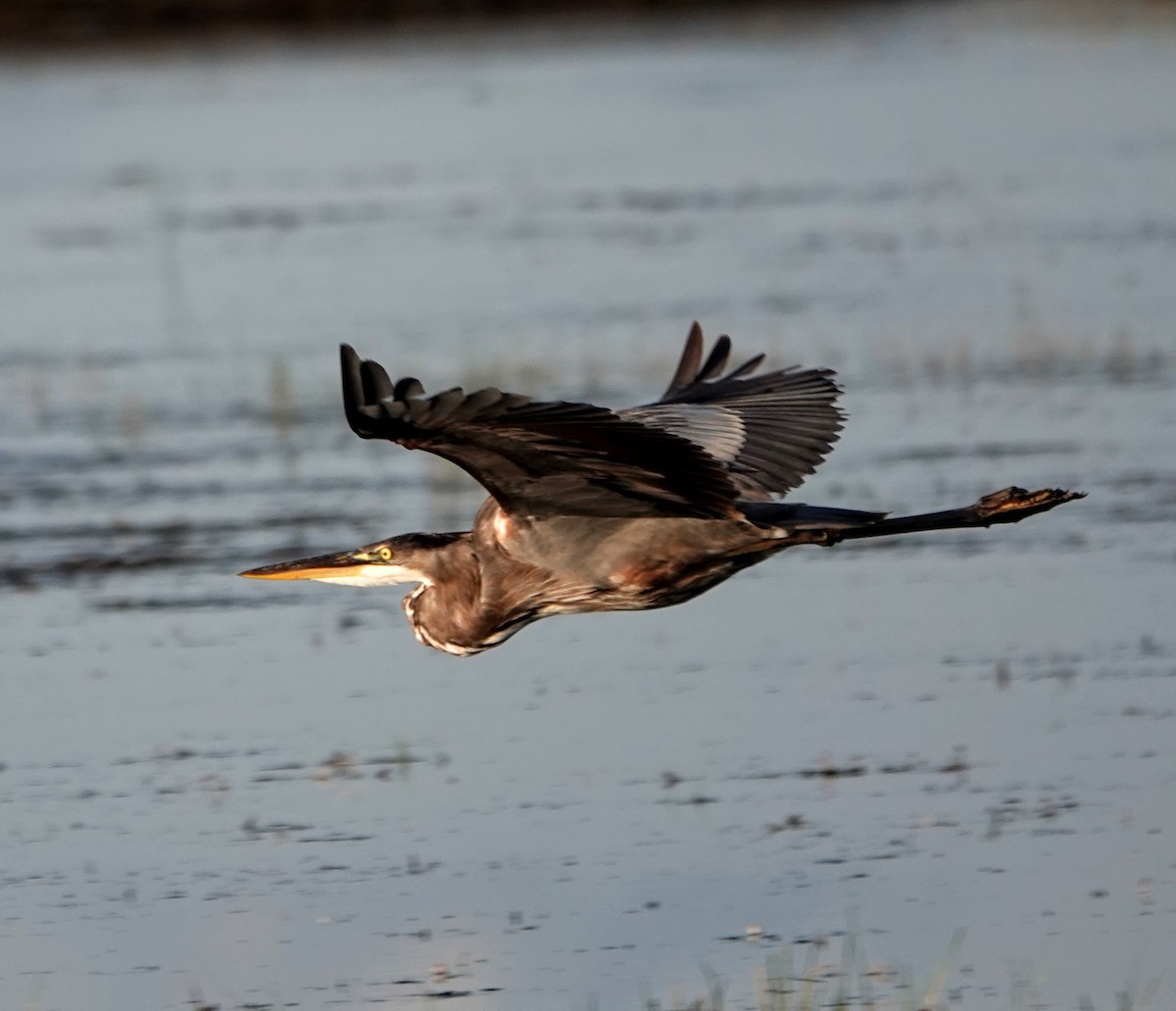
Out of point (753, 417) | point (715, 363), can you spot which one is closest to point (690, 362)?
point (715, 363)

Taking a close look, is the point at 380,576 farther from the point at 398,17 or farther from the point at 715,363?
the point at 398,17

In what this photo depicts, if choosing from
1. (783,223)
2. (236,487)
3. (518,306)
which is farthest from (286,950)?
(783,223)

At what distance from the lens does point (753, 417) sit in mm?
6688

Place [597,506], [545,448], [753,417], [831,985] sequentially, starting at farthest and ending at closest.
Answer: [753,417] < [831,985] < [597,506] < [545,448]

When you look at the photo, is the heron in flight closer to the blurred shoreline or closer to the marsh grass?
the marsh grass

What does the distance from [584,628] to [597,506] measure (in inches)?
146

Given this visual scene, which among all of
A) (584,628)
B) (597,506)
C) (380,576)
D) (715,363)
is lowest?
(584,628)

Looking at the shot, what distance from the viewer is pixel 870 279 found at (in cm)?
1625

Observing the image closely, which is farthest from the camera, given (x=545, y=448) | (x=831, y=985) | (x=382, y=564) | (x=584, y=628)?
(x=584, y=628)

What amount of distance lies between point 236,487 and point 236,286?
594cm

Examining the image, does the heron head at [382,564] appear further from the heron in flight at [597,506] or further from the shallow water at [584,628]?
the shallow water at [584,628]

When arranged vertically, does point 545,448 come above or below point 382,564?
above

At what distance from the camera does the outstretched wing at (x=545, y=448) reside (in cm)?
481

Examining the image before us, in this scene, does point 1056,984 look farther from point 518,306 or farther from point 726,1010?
point 518,306
